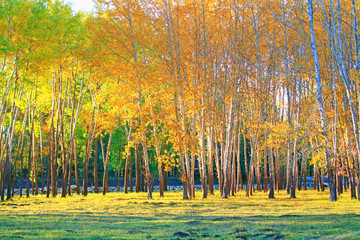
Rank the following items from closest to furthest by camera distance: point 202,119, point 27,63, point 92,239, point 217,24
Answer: point 92,239
point 27,63
point 202,119
point 217,24

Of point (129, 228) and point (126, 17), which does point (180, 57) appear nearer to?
point (126, 17)

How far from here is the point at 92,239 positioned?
6.88 m

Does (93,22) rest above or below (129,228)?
above

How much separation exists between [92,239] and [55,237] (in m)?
0.81

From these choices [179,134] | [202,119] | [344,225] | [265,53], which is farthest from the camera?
[265,53]

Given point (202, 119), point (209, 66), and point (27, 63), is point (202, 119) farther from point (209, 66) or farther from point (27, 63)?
point (27, 63)

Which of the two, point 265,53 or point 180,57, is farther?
point 265,53

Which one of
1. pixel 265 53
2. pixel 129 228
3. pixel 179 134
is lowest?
pixel 129 228

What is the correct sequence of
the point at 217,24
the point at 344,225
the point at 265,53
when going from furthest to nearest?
the point at 265,53, the point at 217,24, the point at 344,225

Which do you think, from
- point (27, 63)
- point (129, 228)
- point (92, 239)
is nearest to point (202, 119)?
point (27, 63)

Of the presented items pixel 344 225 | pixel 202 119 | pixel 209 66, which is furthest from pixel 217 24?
pixel 344 225

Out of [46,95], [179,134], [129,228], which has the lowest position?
[129,228]

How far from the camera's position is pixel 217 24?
66.3 feet

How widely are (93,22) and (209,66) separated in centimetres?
675
